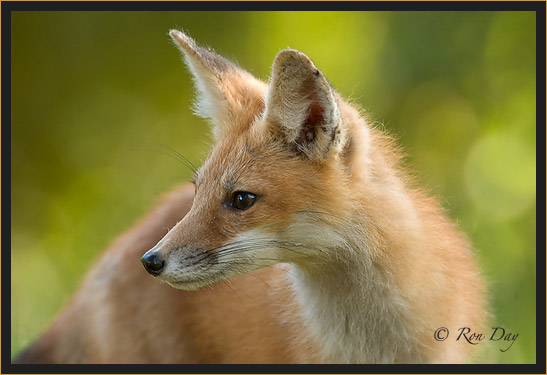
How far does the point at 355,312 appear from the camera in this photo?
15.6 feet

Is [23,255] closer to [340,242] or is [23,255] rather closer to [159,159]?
[159,159]

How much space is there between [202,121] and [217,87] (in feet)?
12.9

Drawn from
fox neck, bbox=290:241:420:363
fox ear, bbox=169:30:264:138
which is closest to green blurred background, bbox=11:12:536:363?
fox neck, bbox=290:241:420:363

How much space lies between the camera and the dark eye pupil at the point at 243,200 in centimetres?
Result: 431

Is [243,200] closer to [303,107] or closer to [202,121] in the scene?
[303,107]

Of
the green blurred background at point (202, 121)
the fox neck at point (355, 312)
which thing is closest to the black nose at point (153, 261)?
the fox neck at point (355, 312)

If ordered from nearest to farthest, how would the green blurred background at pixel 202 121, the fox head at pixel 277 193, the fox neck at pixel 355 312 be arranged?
1. the fox head at pixel 277 193
2. the fox neck at pixel 355 312
3. the green blurred background at pixel 202 121

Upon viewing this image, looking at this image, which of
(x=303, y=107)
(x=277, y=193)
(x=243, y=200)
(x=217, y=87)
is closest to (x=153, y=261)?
(x=243, y=200)

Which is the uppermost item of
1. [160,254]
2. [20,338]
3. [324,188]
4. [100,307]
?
[324,188]

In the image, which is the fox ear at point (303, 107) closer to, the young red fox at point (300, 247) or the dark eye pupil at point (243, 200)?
the young red fox at point (300, 247)

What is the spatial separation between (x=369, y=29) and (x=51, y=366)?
5919mm

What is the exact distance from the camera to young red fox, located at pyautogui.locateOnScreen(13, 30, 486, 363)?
14.0 ft

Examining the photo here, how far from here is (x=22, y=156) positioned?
35.0 feet

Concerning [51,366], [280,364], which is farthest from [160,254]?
[51,366]
